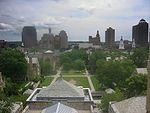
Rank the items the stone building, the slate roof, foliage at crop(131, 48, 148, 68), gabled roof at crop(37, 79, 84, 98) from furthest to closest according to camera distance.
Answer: the stone building → foliage at crop(131, 48, 148, 68) → gabled roof at crop(37, 79, 84, 98) → the slate roof

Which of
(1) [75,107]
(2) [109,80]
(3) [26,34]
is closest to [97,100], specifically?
(2) [109,80]

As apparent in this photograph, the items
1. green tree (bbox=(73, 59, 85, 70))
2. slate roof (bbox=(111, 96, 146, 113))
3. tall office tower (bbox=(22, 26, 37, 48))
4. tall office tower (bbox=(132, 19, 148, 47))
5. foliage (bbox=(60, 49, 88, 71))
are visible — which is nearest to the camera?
slate roof (bbox=(111, 96, 146, 113))

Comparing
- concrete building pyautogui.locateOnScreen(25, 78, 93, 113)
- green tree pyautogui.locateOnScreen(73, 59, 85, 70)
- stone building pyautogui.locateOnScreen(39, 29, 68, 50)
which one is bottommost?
green tree pyautogui.locateOnScreen(73, 59, 85, 70)

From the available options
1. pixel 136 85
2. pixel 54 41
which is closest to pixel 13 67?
pixel 136 85

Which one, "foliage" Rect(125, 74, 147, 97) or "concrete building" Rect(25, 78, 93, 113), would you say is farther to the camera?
"foliage" Rect(125, 74, 147, 97)

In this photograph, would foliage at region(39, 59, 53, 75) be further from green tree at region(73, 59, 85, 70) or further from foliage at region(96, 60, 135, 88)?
foliage at region(96, 60, 135, 88)

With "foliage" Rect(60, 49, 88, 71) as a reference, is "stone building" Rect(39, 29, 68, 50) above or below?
above

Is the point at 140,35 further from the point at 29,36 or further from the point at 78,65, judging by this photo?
the point at 29,36

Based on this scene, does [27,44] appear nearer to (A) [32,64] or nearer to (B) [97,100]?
(A) [32,64]

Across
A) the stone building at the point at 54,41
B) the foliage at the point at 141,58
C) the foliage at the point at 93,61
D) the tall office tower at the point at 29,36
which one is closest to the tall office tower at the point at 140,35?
the foliage at the point at 141,58

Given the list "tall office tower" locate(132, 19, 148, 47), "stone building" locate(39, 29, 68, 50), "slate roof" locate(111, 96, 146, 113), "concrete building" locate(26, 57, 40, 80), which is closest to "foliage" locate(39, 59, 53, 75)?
"concrete building" locate(26, 57, 40, 80)
